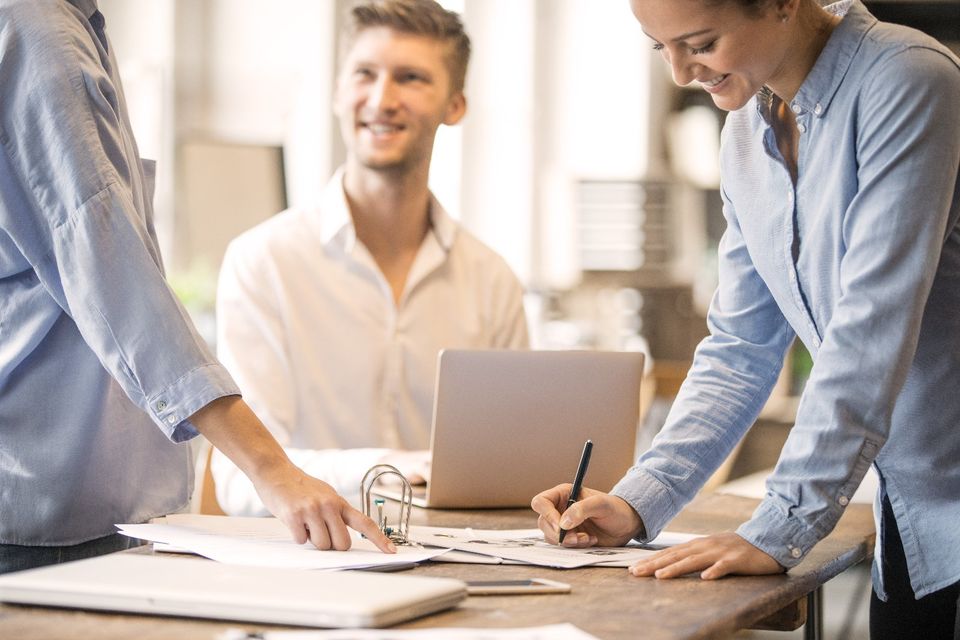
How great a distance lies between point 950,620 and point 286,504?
0.84 m

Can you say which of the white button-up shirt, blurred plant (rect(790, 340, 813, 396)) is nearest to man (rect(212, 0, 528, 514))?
the white button-up shirt

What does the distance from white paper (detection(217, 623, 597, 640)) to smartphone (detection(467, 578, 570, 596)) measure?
16cm

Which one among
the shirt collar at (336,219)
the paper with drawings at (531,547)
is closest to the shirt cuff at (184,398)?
the paper with drawings at (531,547)

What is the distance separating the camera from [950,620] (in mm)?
1495

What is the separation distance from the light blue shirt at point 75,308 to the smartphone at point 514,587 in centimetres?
34

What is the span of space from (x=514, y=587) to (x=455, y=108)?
1.80 meters

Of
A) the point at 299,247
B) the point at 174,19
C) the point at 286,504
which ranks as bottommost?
the point at 286,504

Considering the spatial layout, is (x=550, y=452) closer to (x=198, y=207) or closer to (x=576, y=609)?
(x=576, y=609)

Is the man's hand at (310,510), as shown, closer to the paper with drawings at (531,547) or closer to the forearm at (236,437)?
the forearm at (236,437)

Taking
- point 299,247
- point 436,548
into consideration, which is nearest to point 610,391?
point 436,548

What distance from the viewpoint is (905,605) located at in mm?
1539

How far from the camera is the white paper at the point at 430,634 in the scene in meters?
0.97

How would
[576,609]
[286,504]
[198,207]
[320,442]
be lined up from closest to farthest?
[576,609] < [286,504] < [320,442] < [198,207]

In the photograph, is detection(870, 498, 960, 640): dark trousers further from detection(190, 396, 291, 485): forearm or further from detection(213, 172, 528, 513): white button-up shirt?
detection(213, 172, 528, 513): white button-up shirt
